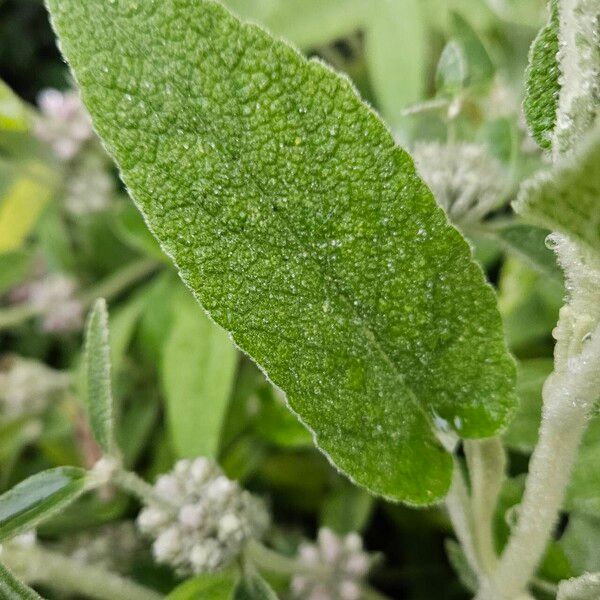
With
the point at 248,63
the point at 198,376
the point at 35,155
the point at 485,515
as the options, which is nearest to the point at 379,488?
the point at 485,515

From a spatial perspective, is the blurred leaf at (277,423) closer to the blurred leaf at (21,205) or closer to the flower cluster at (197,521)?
the flower cluster at (197,521)

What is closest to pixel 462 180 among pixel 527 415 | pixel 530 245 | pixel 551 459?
pixel 530 245

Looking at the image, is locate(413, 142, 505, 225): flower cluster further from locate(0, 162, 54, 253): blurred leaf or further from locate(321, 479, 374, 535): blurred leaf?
locate(0, 162, 54, 253): blurred leaf

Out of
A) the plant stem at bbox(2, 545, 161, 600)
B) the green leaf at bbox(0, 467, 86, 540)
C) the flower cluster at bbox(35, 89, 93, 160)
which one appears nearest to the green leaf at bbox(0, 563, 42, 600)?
the green leaf at bbox(0, 467, 86, 540)

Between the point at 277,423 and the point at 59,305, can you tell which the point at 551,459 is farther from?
the point at 59,305

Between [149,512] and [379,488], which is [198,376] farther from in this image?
[379,488]

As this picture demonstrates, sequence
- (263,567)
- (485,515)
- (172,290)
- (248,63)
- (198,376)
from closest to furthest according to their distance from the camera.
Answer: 1. (248,63)
2. (485,515)
3. (263,567)
4. (198,376)
5. (172,290)
